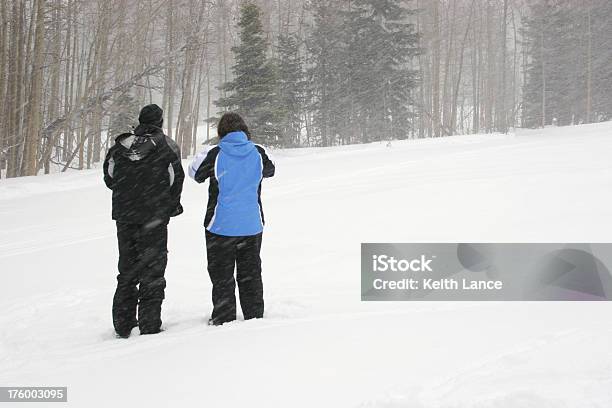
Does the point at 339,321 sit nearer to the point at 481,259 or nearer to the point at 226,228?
the point at 226,228

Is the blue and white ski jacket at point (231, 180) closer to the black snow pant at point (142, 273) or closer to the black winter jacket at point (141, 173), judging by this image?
the black winter jacket at point (141, 173)

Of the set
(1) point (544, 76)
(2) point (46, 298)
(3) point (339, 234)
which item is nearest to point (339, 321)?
(2) point (46, 298)

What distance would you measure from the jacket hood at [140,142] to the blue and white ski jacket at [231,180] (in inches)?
14.8

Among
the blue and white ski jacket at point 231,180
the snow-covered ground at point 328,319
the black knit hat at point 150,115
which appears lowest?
the snow-covered ground at point 328,319

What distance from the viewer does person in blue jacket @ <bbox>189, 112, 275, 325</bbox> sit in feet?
13.4

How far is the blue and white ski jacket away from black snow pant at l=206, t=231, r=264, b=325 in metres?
0.13

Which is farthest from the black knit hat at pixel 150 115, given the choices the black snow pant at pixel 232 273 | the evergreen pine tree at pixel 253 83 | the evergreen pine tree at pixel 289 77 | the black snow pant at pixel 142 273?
the evergreen pine tree at pixel 289 77

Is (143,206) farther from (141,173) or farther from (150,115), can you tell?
(150,115)

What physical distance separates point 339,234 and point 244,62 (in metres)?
19.7

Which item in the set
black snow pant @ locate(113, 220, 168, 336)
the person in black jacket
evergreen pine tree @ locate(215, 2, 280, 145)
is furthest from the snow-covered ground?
evergreen pine tree @ locate(215, 2, 280, 145)

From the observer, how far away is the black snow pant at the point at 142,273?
425 centimetres

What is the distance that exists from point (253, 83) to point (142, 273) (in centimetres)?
2286

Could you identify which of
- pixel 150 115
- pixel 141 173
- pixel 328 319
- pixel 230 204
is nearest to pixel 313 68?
pixel 150 115

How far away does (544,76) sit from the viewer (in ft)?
114
